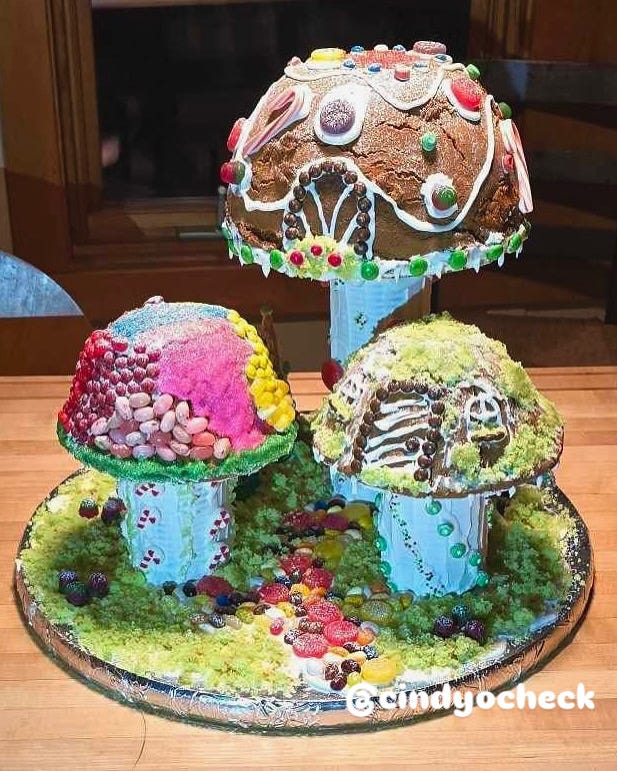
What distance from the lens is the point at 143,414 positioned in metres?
1.53

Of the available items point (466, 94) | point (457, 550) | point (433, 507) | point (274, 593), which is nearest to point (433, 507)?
point (433, 507)

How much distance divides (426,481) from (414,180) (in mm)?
476

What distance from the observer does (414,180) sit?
1.61 metres

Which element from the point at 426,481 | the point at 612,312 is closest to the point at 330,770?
the point at 426,481

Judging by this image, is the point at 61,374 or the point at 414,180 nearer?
the point at 414,180

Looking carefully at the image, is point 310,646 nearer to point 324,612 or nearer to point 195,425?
point 324,612

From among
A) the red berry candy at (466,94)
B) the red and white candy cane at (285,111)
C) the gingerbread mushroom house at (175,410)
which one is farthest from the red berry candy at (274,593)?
the red berry candy at (466,94)

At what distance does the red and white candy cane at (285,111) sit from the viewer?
1653 millimetres

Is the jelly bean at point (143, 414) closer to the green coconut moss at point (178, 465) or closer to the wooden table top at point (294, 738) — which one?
the green coconut moss at point (178, 465)

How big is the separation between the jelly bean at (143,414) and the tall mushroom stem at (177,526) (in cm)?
16

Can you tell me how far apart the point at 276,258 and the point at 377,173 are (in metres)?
0.21

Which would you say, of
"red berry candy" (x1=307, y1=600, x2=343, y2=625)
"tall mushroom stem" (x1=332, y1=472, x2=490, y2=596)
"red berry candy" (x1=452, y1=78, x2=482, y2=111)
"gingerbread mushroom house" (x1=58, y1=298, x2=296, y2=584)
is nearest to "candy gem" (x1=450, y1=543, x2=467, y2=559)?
"tall mushroom stem" (x1=332, y1=472, x2=490, y2=596)

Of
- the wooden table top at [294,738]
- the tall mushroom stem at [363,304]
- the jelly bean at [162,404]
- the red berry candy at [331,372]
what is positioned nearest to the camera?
the wooden table top at [294,738]

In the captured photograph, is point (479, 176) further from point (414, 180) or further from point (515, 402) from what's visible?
point (515, 402)
